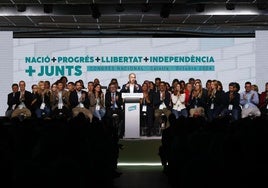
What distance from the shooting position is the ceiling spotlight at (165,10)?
14489mm

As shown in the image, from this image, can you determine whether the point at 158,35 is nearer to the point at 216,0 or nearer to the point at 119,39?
the point at 119,39

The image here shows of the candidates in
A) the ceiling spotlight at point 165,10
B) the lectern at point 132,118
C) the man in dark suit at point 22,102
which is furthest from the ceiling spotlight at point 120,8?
the man in dark suit at point 22,102

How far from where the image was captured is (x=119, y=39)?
57.5ft

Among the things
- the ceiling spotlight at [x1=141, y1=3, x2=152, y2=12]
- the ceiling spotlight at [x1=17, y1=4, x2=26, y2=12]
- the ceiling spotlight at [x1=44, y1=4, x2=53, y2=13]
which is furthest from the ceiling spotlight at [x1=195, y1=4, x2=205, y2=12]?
the ceiling spotlight at [x1=17, y1=4, x2=26, y2=12]

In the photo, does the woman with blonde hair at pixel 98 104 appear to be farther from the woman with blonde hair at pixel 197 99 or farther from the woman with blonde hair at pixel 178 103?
the woman with blonde hair at pixel 197 99

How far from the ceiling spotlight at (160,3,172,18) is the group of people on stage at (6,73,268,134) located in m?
1.86

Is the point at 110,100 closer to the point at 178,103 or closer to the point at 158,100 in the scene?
the point at 158,100

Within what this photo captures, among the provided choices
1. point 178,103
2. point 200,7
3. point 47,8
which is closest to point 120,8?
point 47,8

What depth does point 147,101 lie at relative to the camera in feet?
45.4

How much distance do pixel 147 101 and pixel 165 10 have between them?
8.45 ft

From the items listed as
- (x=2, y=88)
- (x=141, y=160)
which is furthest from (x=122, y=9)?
(x=141, y=160)

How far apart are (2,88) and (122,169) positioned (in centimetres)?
1058

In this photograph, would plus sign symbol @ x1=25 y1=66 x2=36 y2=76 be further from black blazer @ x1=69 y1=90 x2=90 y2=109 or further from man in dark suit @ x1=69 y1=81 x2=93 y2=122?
black blazer @ x1=69 y1=90 x2=90 y2=109

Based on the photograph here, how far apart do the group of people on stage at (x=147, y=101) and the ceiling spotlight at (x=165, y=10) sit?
1862mm
